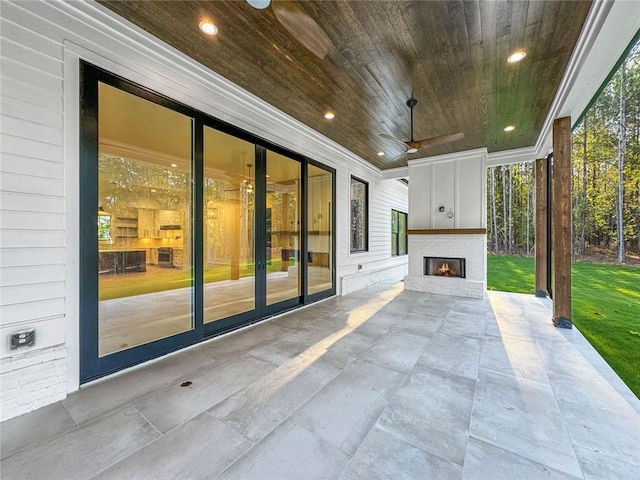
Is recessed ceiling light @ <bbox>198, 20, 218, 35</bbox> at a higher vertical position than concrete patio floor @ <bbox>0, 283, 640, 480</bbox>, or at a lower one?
higher

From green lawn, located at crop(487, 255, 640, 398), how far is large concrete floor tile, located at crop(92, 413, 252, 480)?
3.44 m

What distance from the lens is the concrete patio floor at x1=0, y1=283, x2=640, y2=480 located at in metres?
1.56

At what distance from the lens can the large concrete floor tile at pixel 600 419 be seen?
1721 millimetres

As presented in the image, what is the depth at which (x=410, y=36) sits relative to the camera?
273 centimetres

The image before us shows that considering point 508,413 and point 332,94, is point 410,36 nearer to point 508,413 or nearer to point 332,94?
point 332,94

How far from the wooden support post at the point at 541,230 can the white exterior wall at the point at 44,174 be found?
285 inches

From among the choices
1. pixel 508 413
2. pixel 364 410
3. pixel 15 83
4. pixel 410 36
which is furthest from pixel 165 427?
pixel 410 36

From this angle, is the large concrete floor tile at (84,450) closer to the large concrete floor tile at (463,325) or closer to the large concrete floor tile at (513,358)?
the large concrete floor tile at (513,358)

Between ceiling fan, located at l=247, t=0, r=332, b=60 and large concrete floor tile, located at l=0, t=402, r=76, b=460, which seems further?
ceiling fan, located at l=247, t=0, r=332, b=60

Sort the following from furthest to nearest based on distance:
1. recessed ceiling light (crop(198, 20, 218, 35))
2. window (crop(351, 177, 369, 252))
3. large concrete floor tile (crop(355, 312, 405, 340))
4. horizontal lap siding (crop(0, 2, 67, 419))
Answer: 1. window (crop(351, 177, 369, 252))
2. large concrete floor tile (crop(355, 312, 405, 340))
3. recessed ceiling light (crop(198, 20, 218, 35))
4. horizontal lap siding (crop(0, 2, 67, 419))

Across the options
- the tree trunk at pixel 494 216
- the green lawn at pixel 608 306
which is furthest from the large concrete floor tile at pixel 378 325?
the tree trunk at pixel 494 216

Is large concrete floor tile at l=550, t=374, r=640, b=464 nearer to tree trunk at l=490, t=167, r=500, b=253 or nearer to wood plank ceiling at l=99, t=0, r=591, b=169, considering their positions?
wood plank ceiling at l=99, t=0, r=591, b=169

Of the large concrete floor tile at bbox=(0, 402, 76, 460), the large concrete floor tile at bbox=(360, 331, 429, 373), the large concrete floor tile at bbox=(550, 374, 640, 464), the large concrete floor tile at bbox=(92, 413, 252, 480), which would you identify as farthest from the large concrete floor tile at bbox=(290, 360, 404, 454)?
the large concrete floor tile at bbox=(0, 402, 76, 460)

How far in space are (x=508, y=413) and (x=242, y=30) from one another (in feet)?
13.6
